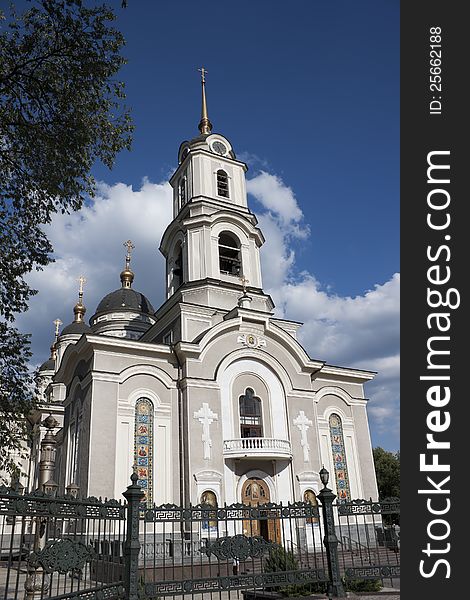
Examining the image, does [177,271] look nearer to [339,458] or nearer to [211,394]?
[211,394]

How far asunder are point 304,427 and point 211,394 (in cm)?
401

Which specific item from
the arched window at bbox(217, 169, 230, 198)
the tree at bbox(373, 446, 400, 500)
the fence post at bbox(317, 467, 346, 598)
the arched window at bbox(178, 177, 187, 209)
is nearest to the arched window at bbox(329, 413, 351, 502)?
the arched window at bbox(217, 169, 230, 198)

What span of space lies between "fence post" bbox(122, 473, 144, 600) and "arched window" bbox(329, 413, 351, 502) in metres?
15.7

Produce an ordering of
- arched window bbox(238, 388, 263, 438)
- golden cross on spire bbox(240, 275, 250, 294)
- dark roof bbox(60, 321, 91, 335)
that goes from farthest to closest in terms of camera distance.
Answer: dark roof bbox(60, 321, 91, 335), golden cross on spire bbox(240, 275, 250, 294), arched window bbox(238, 388, 263, 438)

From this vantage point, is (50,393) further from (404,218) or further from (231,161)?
(404,218)

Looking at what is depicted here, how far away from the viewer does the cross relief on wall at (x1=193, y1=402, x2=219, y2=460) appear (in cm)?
1803

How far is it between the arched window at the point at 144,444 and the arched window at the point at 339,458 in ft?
26.1

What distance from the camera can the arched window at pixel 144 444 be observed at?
1733 centimetres

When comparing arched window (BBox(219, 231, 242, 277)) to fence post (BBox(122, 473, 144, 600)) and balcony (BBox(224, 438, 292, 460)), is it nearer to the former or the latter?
balcony (BBox(224, 438, 292, 460))

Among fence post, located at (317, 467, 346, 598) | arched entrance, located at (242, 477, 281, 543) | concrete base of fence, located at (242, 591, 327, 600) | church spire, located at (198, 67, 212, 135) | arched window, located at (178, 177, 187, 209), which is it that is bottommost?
concrete base of fence, located at (242, 591, 327, 600)

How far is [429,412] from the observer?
596cm

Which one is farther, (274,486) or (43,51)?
(274,486)

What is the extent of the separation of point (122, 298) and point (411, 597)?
28846mm

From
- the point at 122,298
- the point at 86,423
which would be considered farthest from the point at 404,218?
the point at 122,298
